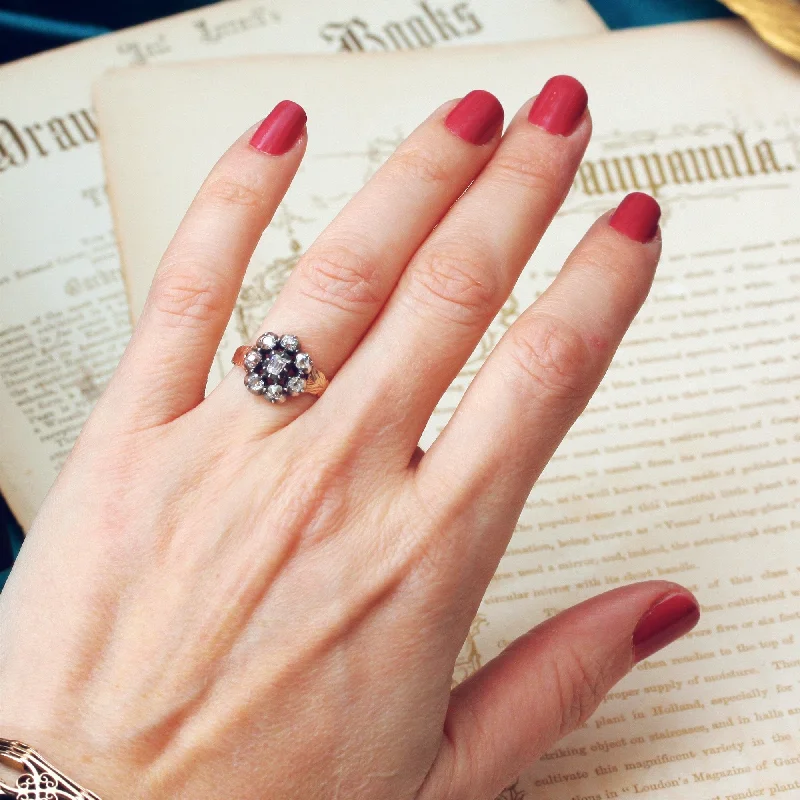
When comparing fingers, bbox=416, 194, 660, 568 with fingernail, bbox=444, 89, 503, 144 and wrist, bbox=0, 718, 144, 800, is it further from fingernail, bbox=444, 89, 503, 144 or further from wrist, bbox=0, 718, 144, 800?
wrist, bbox=0, 718, 144, 800

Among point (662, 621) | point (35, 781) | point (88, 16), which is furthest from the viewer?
point (88, 16)

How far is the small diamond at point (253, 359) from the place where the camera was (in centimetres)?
55

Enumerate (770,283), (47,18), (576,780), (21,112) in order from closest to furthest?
(576,780)
(770,283)
(21,112)
(47,18)

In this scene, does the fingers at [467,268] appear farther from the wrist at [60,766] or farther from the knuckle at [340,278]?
the wrist at [60,766]

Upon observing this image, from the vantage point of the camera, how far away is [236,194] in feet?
2.04

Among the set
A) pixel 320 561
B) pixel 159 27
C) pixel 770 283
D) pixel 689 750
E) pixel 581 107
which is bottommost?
pixel 689 750

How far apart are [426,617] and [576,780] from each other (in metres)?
0.25

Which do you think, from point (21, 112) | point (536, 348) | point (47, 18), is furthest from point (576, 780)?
point (47, 18)

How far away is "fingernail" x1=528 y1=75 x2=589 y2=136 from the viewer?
62 cm

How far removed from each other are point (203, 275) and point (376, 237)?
13cm

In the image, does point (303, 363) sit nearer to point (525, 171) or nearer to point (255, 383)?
point (255, 383)

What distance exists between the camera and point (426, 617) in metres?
0.53

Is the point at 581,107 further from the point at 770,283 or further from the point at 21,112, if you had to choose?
the point at 21,112

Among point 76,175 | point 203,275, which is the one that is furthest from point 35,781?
point 76,175
